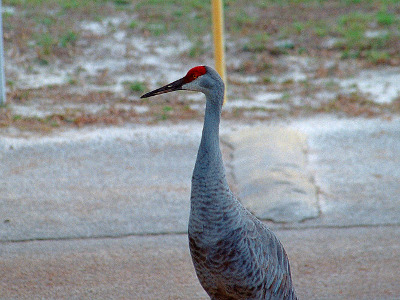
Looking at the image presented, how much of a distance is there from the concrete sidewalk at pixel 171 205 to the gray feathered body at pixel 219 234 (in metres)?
0.94

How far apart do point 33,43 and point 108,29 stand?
3.80 ft

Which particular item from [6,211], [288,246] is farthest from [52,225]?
[288,246]

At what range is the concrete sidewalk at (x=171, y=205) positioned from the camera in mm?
4883

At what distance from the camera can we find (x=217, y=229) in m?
3.73

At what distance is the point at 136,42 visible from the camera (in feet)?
33.1

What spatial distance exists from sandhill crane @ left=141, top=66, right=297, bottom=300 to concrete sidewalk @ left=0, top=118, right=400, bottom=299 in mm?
939

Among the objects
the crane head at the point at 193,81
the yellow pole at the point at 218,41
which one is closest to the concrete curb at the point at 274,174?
the yellow pole at the point at 218,41

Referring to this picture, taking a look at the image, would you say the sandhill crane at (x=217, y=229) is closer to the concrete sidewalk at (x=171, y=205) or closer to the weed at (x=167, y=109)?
the concrete sidewalk at (x=171, y=205)

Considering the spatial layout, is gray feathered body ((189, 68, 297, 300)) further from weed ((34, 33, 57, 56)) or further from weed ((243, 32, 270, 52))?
weed ((34, 33, 57, 56))

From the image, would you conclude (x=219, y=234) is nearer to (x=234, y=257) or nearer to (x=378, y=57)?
(x=234, y=257)

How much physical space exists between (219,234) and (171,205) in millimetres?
2280

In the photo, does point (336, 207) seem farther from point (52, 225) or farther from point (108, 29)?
point (108, 29)

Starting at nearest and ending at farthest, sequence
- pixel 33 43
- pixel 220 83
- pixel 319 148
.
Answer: pixel 220 83 < pixel 319 148 < pixel 33 43

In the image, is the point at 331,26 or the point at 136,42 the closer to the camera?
the point at 136,42
